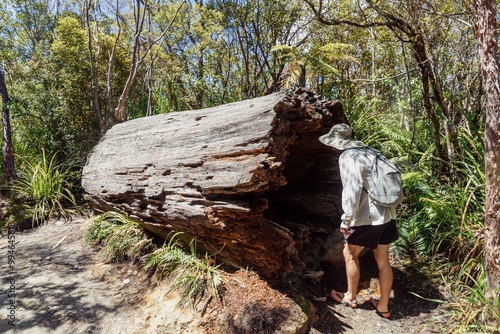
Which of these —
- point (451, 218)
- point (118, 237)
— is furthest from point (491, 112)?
point (118, 237)

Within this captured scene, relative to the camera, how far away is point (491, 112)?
2154 mm

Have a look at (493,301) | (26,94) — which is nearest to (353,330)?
(493,301)

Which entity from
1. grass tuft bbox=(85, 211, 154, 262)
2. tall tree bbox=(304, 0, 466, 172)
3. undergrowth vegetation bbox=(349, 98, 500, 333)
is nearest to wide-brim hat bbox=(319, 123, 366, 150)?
undergrowth vegetation bbox=(349, 98, 500, 333)

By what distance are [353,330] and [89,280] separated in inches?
113

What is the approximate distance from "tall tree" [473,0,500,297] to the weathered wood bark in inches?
53.1

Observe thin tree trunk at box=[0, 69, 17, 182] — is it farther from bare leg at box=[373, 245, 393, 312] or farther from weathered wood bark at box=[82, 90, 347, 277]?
bare leg at box=[373, 245, 393, 312]

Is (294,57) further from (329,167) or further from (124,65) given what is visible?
(124,65)

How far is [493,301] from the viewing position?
7.80 ft

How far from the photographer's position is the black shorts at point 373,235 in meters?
2.80

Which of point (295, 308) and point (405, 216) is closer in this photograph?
point (295, 308)

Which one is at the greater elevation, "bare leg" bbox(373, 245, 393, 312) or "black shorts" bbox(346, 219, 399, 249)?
A: "black shorts" bbox(346, 219, 399, 249)

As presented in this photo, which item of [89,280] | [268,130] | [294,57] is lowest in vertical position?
[89,280]

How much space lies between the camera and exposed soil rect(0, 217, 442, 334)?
8.90 ft

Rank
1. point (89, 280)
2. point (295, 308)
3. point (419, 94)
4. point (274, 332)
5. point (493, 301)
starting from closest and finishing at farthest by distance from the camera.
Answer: point (493, 301) < point (274, 332) < point (295, 308) < point (89, 280) < point (419, 94)
